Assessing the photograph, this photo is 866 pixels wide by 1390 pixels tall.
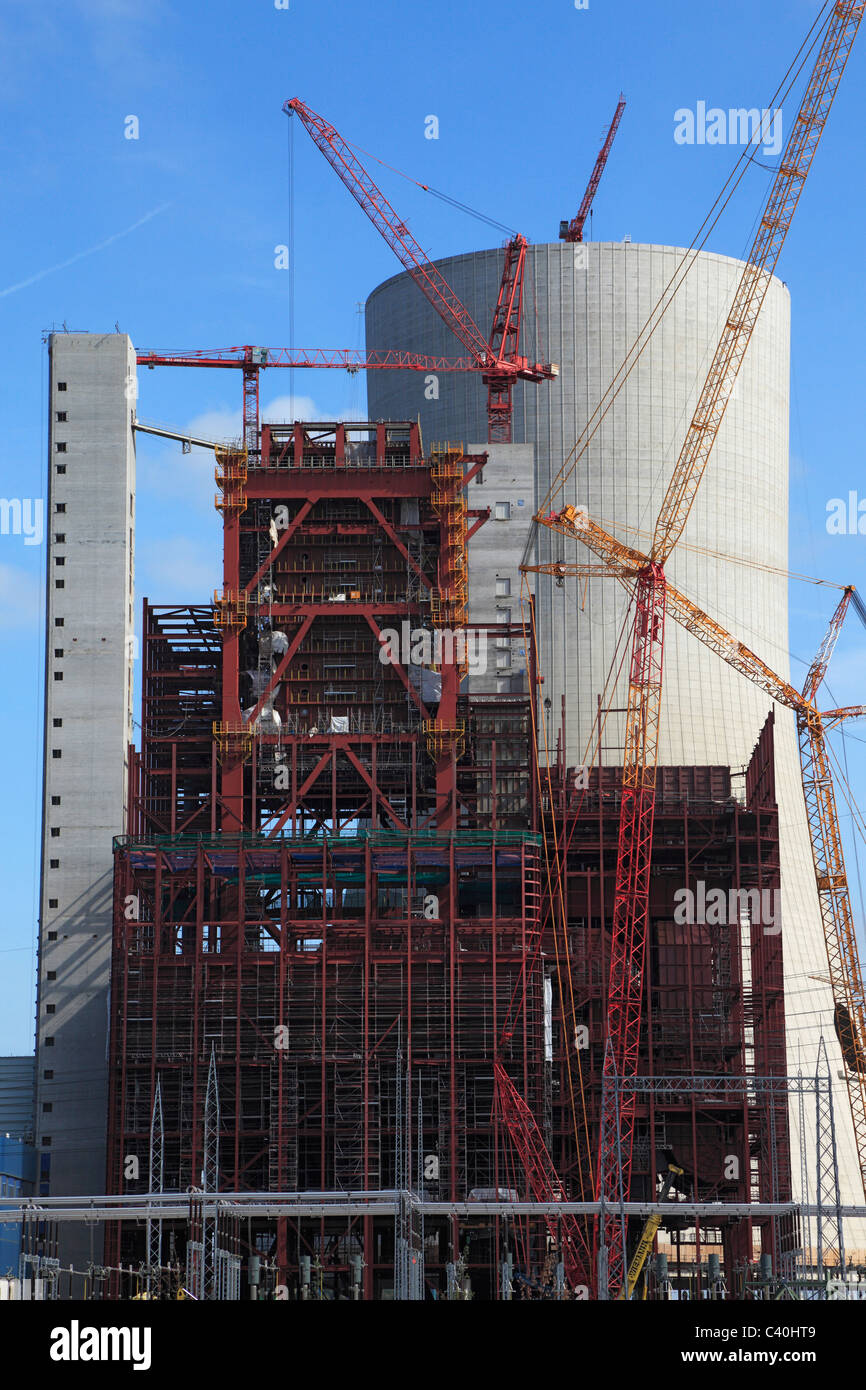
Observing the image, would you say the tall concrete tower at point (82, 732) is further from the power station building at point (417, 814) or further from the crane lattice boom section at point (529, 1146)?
the crane lattice boom section at point (529, 1146)

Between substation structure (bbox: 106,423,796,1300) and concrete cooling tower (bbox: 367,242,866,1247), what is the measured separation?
718 cm

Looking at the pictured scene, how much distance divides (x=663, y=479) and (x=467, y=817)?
3199 centimetres

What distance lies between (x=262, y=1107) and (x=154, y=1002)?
29.7 feet

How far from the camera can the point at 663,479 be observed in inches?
5768

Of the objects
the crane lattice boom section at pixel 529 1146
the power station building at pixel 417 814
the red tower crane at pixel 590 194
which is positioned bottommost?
the crane lattice boom section at pixel 529 1146

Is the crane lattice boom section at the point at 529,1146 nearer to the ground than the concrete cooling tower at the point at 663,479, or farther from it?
nearer to the ground

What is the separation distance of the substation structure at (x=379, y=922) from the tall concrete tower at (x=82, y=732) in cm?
294

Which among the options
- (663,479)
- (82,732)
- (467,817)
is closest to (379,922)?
(467,817)

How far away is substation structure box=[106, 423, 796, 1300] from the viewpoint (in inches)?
4562

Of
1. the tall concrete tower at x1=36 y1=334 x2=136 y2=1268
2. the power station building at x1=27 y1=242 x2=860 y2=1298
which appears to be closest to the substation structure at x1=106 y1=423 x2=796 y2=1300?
the power station building at x1=27 y1=242 x2=860 y2=1298

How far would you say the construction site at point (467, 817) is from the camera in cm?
11619

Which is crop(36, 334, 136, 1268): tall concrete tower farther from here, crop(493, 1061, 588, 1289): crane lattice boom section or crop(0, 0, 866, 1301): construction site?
crop(493, 1061, 588, 1289): crane lattice boom section

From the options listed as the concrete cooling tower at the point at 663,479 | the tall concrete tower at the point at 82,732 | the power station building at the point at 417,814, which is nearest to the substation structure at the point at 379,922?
the power station building at the point at 417,814

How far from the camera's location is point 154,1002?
386 ft
